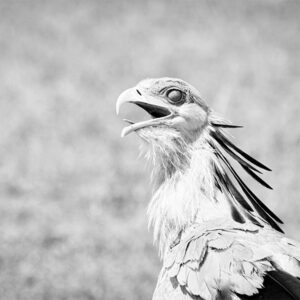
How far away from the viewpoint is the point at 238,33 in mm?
9039

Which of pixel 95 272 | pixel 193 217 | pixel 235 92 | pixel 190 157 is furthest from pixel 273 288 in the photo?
→ pixel 235 92

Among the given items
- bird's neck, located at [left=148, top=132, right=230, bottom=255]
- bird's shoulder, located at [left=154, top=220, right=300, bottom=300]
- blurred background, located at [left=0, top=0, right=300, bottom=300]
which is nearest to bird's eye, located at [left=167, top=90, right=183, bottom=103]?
bird's neck, located at [left=148, top=132, right=230, bottom=255]

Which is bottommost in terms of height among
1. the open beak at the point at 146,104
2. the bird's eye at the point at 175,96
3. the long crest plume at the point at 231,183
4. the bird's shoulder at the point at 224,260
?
the bird's shoulder at the point at 224,260

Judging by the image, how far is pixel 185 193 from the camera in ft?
9.04

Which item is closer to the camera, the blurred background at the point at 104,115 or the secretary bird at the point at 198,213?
the secretary bird at the point at 198,213

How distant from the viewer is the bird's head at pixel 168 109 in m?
2.80

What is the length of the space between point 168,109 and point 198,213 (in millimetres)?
521

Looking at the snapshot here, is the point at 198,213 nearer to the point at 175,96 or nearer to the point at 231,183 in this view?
the point at 231,183

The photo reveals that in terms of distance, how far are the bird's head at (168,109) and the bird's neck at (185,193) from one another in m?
0.07

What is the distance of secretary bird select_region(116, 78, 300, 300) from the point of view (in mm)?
2277

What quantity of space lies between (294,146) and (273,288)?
185 inches

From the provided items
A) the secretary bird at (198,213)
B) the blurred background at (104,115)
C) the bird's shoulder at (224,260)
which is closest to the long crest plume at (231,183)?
the secretary bird at (198,213)

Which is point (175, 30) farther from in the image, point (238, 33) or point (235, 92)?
point (235, 92)

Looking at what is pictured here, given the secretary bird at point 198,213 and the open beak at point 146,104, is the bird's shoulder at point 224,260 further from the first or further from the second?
the open beak at point 146,104
